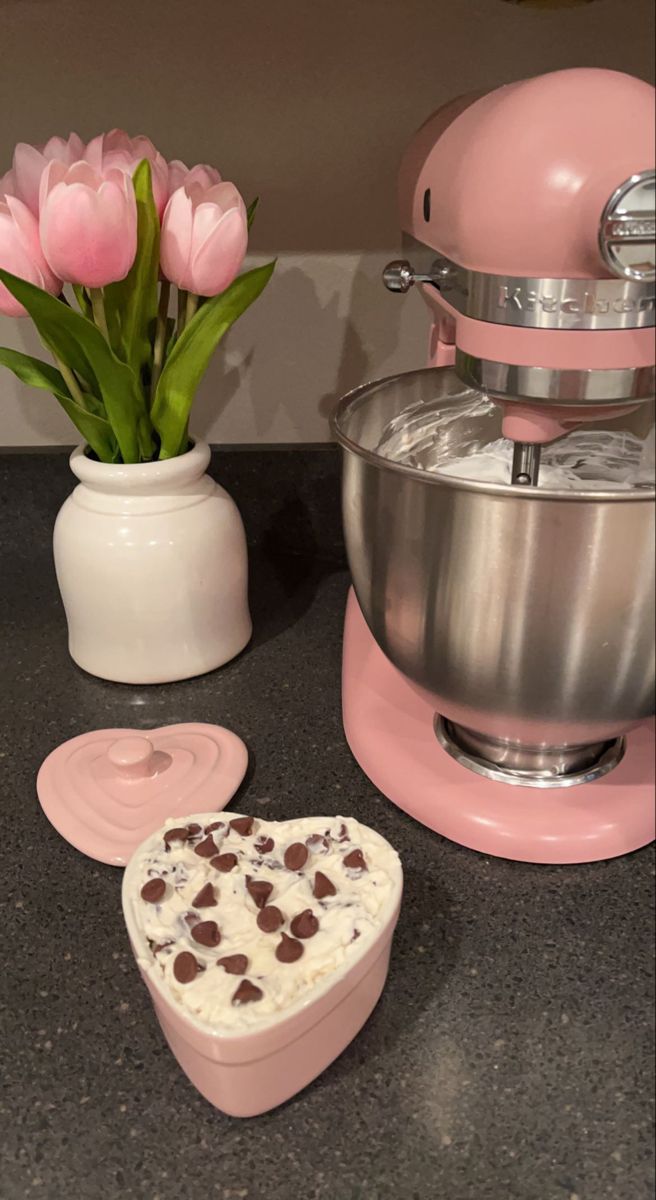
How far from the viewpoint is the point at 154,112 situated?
772 millimetres

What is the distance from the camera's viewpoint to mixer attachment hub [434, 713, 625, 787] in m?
0.56

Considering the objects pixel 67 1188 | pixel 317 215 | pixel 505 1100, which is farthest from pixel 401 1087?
pixel 317 215

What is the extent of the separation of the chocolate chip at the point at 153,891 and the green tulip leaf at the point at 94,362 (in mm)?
345

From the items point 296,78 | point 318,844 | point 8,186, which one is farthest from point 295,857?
point 296,78

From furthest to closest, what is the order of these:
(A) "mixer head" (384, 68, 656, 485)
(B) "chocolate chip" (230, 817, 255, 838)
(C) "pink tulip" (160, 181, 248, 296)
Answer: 1. (C) "pink tulip" (160, 181, 248, 296)
2. (B) "chocolate chip" (230, 817, 255, 838)
3. (A) "mixer head" (384, 68, 656, 485)

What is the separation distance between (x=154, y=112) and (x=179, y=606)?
0.42 meters

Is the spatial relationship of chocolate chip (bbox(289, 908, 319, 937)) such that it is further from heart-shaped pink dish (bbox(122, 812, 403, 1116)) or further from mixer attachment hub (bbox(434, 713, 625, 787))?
mixer attachment hub (bbox(434, 713, 625, 787))

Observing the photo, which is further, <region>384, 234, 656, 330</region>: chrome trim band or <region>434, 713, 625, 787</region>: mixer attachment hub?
<region>434, 713, 625, 787</region>: mixer attachment hub

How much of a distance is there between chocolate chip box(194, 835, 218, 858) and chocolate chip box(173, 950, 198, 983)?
66mm

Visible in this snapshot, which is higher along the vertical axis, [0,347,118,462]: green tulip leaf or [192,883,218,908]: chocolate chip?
[0,347,118,462]: green tulip leaf

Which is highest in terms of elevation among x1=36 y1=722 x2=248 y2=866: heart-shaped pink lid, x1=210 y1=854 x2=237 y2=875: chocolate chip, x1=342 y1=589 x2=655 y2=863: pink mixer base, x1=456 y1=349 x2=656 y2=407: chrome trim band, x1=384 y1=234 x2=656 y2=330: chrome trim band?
x1=384 y1=234 x2=656 y2=330: chrome trim band

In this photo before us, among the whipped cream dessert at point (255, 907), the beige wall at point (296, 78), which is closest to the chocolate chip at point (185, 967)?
the whipped cream dessert at point (255, 907)

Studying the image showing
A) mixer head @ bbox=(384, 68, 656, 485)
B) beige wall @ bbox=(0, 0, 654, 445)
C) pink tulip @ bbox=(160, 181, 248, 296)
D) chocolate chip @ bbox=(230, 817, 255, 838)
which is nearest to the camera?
mixer head @ bbox=(384, 68, 656, 485)

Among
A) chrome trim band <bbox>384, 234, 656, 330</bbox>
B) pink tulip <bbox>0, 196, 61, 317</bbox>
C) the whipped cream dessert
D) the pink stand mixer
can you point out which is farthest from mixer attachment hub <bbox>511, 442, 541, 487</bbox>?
pink tulip <bbox>0, 196, 61, 317</bbox>
